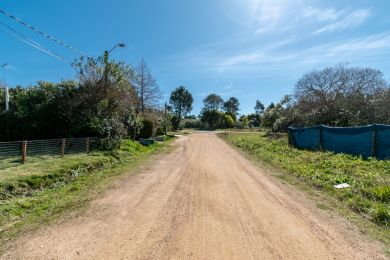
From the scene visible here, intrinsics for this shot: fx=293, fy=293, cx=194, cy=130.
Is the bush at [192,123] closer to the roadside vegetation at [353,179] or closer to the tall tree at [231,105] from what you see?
the tall tree at [231,105]

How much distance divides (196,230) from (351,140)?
1327 cm

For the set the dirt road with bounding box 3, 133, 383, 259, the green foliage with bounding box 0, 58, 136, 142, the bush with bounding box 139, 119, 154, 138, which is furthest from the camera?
the bush with bounding box 139, 119, 154, 138

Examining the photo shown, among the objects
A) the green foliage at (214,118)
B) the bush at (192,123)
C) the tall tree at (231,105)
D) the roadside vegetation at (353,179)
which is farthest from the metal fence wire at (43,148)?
the tall tree at (231,105)

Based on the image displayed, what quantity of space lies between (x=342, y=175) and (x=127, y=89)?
15.4 m

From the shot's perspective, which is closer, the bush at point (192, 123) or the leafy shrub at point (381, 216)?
the leafy shrub at point (381, 216)

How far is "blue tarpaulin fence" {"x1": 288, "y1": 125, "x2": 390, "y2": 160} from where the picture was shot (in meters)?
13.5

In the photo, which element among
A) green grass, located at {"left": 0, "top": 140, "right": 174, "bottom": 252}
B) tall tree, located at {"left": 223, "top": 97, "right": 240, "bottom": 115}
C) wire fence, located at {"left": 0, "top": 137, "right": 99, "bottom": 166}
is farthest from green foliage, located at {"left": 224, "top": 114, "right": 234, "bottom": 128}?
green grass, located at {"left": 0, "top": 140, "right": 174, "bottom": 252}

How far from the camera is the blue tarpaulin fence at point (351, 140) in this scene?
13.5 m

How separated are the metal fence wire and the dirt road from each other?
5.28 meters

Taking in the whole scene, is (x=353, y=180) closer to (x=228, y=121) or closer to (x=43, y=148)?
(x=43, y=148)

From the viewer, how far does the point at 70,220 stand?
5.72 metres

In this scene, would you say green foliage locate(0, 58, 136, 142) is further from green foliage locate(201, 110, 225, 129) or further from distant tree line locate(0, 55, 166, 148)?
green foliage locate(201, 110, 225, 129)

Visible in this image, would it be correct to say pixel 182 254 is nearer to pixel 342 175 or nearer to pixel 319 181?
pixel 319 181

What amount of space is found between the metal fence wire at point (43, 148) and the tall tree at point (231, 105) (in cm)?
10509
